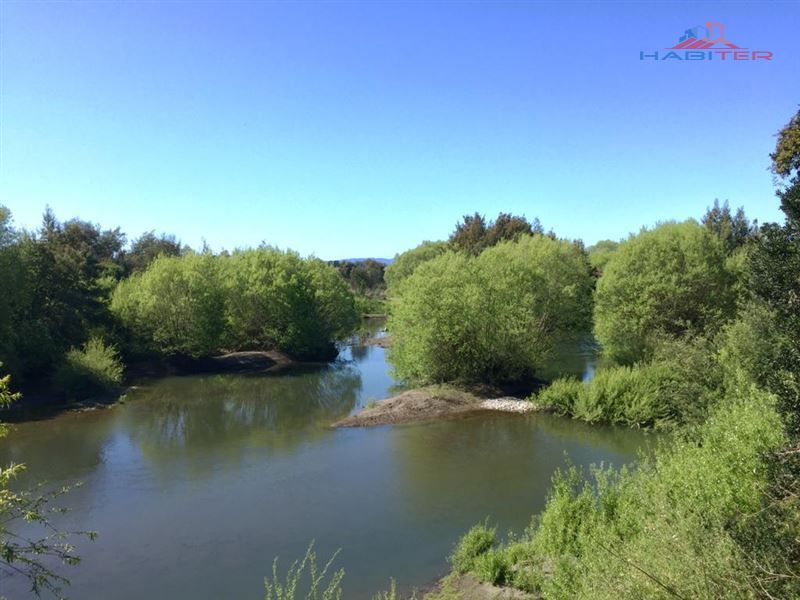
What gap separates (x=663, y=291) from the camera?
2984cm

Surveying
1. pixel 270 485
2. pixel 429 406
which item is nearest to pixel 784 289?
pixel 270 485

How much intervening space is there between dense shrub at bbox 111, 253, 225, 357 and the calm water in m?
9.58

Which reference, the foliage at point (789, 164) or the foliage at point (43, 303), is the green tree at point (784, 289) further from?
the foliage at point (43, 303)

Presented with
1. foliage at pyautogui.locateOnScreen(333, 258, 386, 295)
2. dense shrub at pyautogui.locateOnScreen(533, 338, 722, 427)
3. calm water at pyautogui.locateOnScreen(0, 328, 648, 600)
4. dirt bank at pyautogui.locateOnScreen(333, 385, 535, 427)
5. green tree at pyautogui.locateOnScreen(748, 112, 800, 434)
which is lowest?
calm water at pyautogui.locateOnScreen(0, 328, 648, 600)

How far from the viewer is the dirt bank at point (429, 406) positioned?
2472cm

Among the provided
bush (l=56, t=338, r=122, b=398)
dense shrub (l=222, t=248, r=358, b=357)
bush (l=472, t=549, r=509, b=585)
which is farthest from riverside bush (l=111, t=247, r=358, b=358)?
→ bush (l=472, t=549, r=509, b=585)

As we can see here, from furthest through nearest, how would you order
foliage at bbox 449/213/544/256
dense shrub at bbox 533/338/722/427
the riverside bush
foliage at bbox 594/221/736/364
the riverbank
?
foliage at bbox 449/213/544/256
the riverside bush
foliage at bbox 594/221/736/364
the riverbank
dense shrub at bbox 533/338/722/427

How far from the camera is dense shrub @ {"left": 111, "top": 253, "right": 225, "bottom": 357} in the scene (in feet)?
125

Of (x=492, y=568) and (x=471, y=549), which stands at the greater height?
(x=492, y=568)

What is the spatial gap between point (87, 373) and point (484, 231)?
42.5 m

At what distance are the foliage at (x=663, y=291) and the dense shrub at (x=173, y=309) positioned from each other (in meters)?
26.3

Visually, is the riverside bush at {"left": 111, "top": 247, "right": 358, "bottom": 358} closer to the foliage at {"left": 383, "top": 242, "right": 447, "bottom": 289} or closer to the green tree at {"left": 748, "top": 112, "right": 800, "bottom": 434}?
the foliage at {"left": 383, "top": 242, "right": 447, "bottom": 289}

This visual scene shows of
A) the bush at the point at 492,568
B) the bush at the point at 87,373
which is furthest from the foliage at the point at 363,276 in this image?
the bush at the point at 492,568

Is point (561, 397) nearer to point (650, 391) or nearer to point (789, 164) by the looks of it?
point (650, 391)
